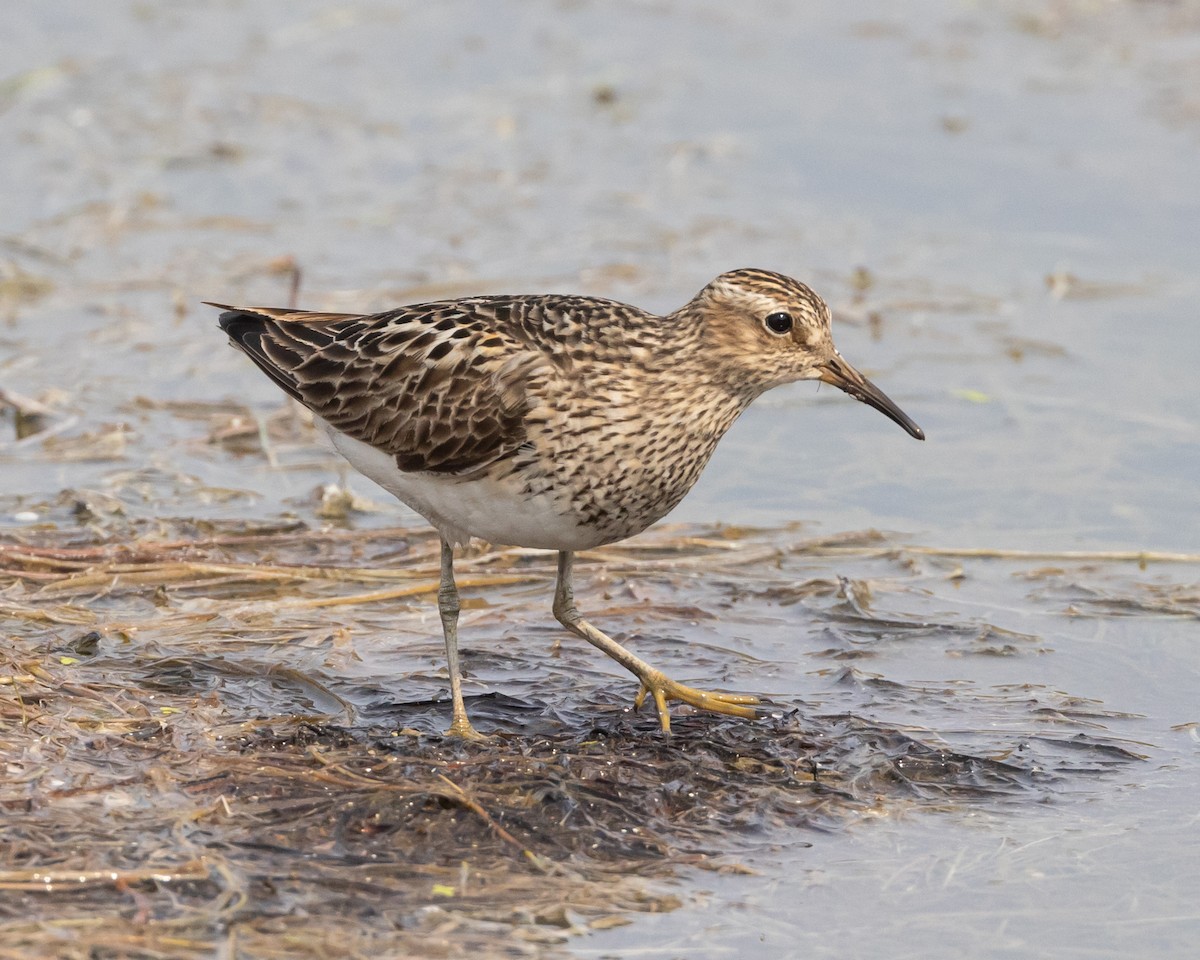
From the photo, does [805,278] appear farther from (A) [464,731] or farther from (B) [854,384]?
(A) [464,731]

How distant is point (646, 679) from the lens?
24.4 feet

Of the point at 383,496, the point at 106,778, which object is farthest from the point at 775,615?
the point at 106,778

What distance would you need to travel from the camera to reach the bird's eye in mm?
7262

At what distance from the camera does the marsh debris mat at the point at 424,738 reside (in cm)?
583

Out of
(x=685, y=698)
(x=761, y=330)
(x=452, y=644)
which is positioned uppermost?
(x=761, y=330)

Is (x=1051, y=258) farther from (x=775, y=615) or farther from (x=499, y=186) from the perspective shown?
(x=775, y=615)

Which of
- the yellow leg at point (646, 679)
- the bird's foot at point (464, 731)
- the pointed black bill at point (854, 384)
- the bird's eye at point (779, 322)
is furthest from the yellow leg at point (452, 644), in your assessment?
the pointed black bill at point (854, 384)

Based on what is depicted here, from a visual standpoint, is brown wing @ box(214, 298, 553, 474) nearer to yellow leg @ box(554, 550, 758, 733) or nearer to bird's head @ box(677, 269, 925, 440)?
bird's head @ box(677, 269, 925, 440)

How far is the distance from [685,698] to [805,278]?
5502 millimetres

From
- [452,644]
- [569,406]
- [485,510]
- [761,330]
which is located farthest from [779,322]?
[452,644]

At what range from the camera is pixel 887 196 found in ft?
44.8

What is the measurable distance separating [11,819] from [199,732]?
3.01 ft

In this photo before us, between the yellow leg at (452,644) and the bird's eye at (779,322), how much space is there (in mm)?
1630

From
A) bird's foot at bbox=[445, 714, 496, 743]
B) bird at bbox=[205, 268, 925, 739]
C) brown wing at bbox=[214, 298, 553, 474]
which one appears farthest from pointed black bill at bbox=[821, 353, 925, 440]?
bird's foot at bbox=[445, 714, 496, 743]
